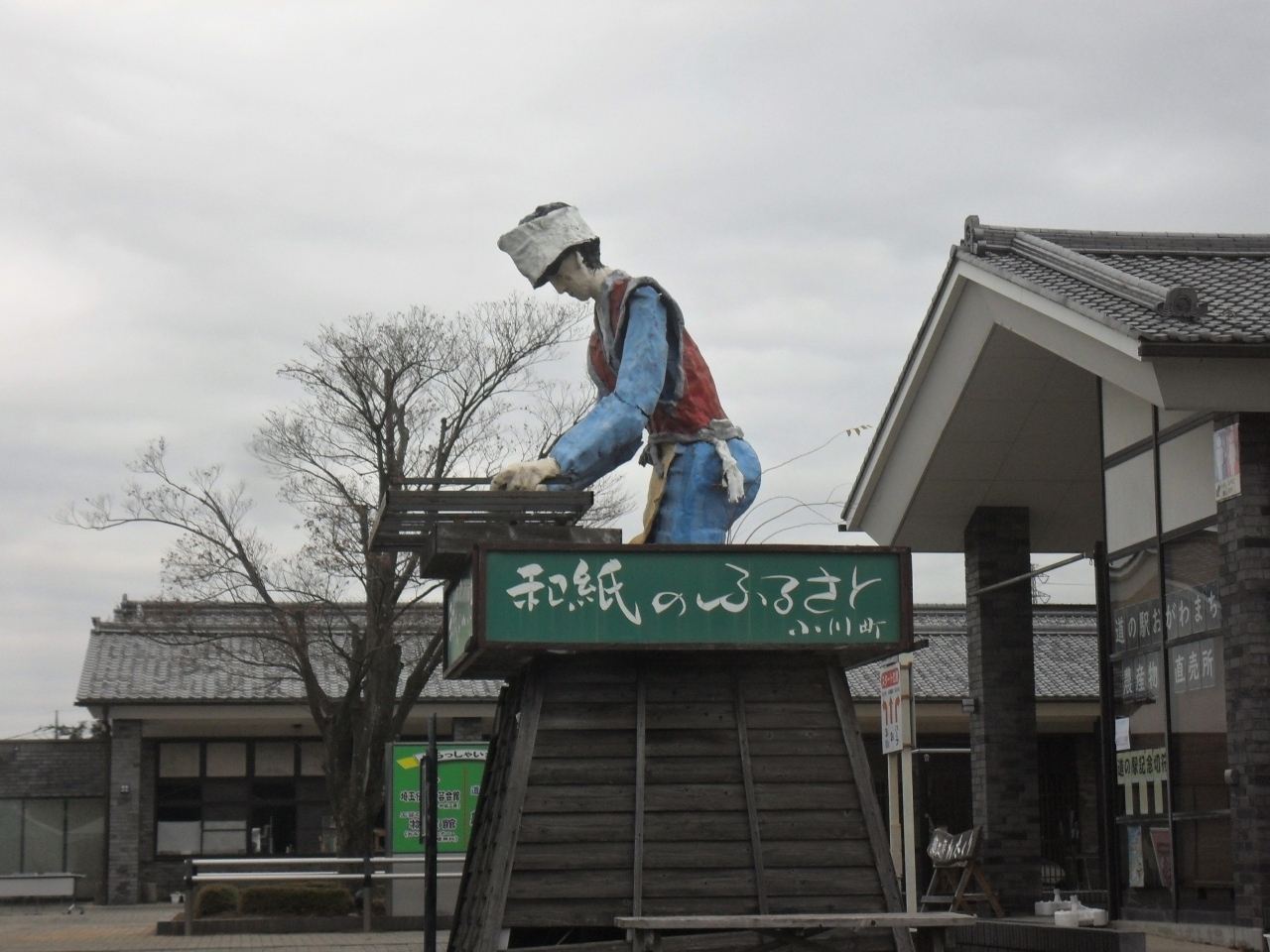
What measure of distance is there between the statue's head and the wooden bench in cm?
313

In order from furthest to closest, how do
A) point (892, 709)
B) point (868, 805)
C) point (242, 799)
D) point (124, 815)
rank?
point (242, 799)
point (124, 815)
point (892, 709)
point (868, 805)

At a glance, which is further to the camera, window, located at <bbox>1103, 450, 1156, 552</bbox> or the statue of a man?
window, located at <bbox>1103, 450, 1156, 552</bbox>

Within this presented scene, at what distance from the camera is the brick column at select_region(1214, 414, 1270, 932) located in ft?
35.7

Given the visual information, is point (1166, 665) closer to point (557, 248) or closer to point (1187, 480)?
point (1187, 480)

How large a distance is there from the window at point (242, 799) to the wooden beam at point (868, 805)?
81.6 ft

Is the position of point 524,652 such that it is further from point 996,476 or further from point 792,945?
point 996,476

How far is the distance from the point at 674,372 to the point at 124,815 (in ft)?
82.4

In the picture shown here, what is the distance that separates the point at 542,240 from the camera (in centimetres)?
847

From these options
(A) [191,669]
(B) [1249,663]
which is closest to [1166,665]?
(B) [1249,663]

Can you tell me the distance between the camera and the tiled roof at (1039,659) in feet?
101

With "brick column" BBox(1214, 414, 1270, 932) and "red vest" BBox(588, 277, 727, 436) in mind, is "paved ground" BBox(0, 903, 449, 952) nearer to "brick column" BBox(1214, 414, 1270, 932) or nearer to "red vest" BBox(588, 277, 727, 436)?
"brick column" BBox(1214, 414, 1270, 932)

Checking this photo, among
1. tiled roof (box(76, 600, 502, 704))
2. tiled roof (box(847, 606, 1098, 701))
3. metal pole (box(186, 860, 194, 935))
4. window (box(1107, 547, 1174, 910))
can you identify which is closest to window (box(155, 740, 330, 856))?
tiled roof (box(76, 600, 502, 704))

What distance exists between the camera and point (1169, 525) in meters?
12.6

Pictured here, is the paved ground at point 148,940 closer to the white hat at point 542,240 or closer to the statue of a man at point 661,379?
the statue of a man at point 661,379
